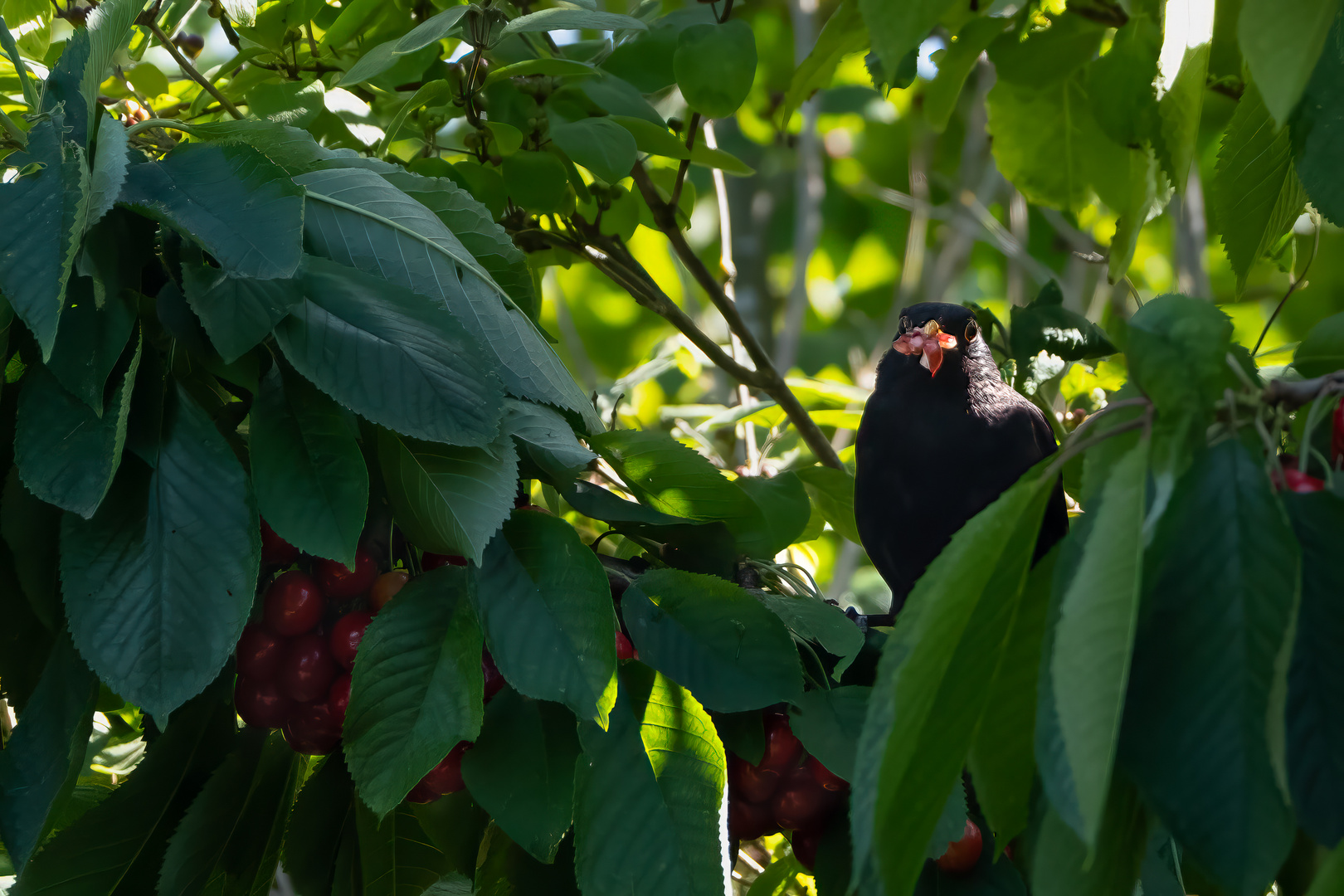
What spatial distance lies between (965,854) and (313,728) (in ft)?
1.25

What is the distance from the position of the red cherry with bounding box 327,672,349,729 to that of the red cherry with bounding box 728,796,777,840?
239 millimetres

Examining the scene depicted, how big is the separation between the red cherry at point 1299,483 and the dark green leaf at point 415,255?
37 centimetres

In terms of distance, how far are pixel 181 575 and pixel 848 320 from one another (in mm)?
2693

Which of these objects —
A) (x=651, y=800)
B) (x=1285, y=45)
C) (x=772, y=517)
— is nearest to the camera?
(x=1285, y=45)

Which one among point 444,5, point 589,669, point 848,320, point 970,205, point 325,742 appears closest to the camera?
point 589,669

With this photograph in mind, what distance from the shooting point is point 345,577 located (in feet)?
2.09

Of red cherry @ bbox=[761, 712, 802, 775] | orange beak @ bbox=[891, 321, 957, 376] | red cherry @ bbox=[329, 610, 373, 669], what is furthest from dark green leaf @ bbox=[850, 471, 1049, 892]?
orange beak @ bbox=[891, 321, 957, 376]

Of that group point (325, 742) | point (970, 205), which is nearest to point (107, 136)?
point (325, 742)

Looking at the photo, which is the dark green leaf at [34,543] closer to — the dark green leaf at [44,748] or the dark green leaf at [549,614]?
the dark green leaf at [44,748]

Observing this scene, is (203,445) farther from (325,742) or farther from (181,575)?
(325,742)

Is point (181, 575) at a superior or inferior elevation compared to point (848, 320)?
superior

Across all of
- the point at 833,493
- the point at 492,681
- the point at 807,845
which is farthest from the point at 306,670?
the point at 833,493

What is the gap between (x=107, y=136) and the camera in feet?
1.86

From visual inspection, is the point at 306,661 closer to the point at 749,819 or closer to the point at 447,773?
the point at 447,773
